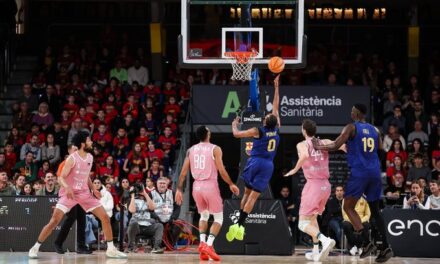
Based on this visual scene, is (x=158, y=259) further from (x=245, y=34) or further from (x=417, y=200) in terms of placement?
(x=417, y=200)

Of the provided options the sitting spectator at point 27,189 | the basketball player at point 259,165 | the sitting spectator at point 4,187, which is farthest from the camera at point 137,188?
the basketball player at point 259,165

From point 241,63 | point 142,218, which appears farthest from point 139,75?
point 241,63

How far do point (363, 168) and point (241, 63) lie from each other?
13.5 feet

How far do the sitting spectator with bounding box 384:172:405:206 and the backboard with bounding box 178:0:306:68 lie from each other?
4366 millimetres

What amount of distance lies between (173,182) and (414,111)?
20.5 ft

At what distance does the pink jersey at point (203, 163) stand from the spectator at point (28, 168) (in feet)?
26.8

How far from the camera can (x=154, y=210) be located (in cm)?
2008

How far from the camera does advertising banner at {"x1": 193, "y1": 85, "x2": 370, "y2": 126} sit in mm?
24469

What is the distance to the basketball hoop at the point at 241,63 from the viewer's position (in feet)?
60.3

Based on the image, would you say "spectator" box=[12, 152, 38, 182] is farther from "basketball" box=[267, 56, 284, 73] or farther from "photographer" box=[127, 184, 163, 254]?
"basketball" box=[267, 56, 284, 73]

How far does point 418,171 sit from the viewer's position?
2231 centimetres

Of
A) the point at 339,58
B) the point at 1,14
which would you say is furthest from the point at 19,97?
the point at 339,58

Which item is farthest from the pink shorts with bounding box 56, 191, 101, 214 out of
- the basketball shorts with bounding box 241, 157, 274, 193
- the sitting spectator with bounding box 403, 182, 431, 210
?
the sitting spectator with bounding box 403, 182, 431, 210

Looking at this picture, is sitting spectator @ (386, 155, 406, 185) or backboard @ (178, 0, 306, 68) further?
sitting spectator @ (386, 155, 406, 185)
